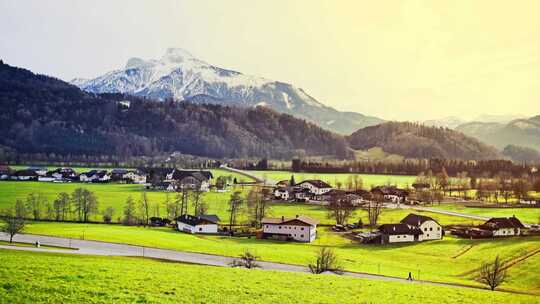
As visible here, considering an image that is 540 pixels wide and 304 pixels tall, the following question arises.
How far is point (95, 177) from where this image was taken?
150750 millimetres

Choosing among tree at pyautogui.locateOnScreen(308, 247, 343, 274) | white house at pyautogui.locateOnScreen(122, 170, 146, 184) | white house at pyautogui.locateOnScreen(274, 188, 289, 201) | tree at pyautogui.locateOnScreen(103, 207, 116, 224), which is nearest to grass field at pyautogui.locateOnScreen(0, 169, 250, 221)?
tree at pyautogui.locateOnScreen(103, 207, 116, 224)

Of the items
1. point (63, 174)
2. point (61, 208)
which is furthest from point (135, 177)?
point (61, 208)

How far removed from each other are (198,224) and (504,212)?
63.2 m

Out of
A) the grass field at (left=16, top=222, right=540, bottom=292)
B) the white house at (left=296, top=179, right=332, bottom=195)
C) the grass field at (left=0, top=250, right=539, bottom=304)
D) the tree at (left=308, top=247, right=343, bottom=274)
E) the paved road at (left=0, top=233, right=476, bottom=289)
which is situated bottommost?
the grass field at (left=16, top=222, right=540, bottom=292)

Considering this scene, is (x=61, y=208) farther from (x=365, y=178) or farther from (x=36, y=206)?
(x=365, y=178)

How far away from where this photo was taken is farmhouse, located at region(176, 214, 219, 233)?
79812 mm

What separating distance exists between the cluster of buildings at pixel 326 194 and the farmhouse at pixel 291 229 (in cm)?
3721

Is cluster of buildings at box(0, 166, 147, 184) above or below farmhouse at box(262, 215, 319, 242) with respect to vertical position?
above

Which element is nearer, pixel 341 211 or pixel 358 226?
pixel 358 226

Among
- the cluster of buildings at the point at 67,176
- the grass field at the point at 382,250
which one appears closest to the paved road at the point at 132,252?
the grass field at the point at 382,250

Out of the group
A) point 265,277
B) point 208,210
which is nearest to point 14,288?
point 265,277

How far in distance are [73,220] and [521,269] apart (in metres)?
67.8

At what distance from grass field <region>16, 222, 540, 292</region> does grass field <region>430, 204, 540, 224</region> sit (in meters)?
25.8

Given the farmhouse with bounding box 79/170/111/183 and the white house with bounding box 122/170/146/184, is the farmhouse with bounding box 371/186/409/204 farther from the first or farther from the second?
the farmhouse with bounding box 79/170/111/183
